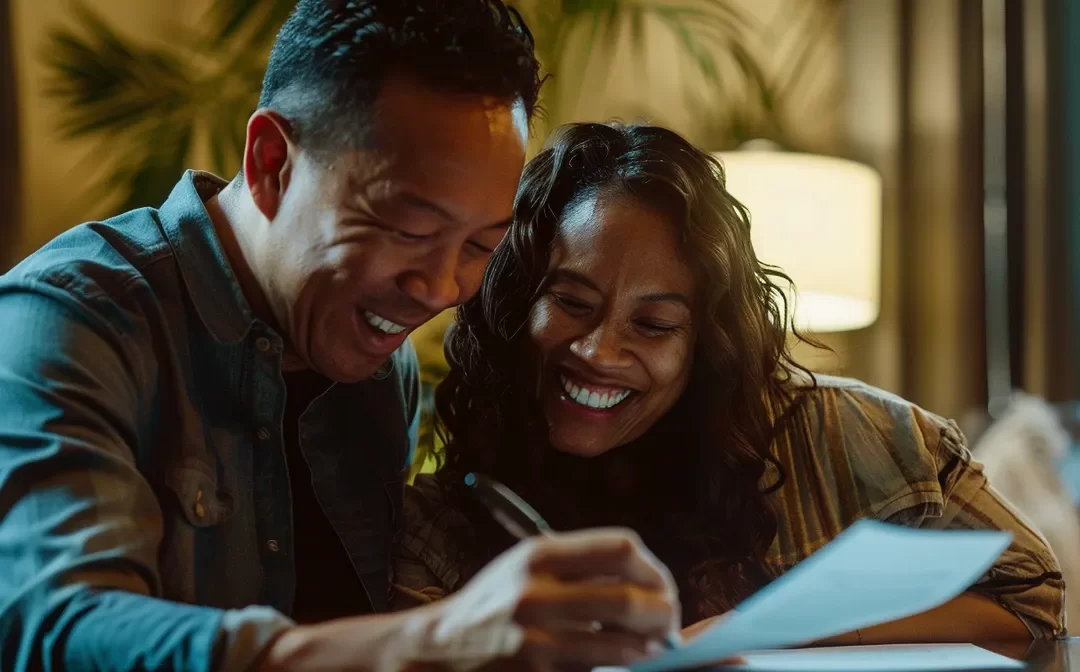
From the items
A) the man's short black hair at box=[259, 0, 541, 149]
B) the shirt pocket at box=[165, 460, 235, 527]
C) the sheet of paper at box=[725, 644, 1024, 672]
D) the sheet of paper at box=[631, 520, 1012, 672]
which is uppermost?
the man's short black hair at box=[259, 0, 541, 149]

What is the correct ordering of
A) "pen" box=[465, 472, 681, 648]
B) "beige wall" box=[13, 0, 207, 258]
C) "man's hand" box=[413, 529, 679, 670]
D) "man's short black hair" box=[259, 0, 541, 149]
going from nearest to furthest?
"man's hand" box=[413, 529, 679, 670] → "pen" box=[465, 472, 681, 648] → "man's short black hair" box=[259, 0, 541, 149] → "beige wall" box=[13, 0, 207, 258]

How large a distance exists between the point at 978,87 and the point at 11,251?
1818 mm

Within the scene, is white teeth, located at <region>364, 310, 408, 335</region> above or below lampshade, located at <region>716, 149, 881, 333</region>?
above

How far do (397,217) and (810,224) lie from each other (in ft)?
3.77

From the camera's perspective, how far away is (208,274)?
786 mm

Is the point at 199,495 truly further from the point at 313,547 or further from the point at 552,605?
the point at 552,605

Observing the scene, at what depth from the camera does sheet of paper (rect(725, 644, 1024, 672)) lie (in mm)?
677

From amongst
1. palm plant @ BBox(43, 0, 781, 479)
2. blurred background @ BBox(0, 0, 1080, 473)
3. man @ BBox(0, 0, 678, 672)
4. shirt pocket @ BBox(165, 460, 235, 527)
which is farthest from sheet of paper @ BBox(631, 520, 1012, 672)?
blurred background @ BBox(0, 0, 1080, 473)

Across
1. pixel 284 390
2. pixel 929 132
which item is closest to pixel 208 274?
pixel 284 390

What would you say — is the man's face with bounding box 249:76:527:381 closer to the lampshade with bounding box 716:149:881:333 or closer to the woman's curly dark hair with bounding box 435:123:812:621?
the woman's curly dark hair with bounding box 435:123:812:621

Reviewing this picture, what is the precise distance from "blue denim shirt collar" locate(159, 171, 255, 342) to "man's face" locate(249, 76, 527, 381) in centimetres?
5

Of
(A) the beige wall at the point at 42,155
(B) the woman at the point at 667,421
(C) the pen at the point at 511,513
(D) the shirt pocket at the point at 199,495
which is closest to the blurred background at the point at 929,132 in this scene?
(A) the beige wall at the point at 42,155

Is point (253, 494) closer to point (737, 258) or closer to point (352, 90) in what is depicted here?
point (352, 90)

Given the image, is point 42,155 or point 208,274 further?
point 42,155
